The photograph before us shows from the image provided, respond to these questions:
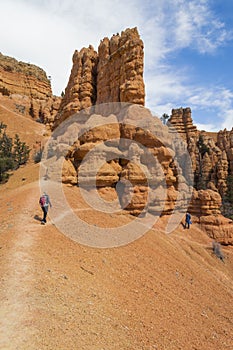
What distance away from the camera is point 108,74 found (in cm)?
Answer: 2139

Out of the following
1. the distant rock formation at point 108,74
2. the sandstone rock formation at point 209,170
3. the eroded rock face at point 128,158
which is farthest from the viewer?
the sandstone rock formation at point 209,170

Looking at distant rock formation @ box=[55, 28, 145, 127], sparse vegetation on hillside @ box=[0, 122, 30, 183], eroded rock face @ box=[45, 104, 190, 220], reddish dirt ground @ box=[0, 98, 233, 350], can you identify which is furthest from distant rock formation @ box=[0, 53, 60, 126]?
reddish dirt ground @ box=[0, 98, 233, 350]

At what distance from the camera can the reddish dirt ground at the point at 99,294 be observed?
5.34m

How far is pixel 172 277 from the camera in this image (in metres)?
11.0

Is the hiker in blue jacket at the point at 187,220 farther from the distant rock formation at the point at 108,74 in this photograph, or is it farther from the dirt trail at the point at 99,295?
the distant rock formation at the point at 108,74

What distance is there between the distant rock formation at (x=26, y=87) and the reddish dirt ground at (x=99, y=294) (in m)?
41.8

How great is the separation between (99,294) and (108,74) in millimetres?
18356

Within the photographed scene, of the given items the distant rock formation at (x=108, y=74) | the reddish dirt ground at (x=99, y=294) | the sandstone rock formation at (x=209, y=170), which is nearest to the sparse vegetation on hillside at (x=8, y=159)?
the distant rock formation at (x=108, y=74)

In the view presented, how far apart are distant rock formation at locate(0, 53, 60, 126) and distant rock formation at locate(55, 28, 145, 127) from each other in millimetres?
25963

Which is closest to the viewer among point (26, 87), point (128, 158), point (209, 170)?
point (128, 158)

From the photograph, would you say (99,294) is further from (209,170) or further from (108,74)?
(209,170)

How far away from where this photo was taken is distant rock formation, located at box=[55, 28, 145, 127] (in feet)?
60.6

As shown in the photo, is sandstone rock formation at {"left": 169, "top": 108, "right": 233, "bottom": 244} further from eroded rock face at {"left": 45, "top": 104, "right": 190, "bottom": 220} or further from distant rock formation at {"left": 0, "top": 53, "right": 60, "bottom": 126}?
distant rock formation at {"left": 0, "top": 53, "right": 60, "bottom": 126}

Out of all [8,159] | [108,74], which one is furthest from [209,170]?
[8,159]
